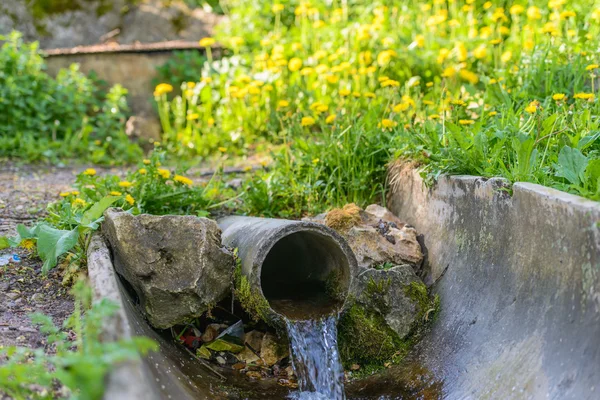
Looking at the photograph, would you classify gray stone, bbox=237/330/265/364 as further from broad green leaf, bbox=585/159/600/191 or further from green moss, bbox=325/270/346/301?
broad green leaf, bbox=585/159/600/191

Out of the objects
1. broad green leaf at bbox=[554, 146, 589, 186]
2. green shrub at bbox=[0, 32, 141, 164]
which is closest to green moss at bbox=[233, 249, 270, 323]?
broad green leaf at bbox=[554, 146, 589, 186]

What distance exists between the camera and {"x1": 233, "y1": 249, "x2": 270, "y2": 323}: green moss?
3562 millimetres

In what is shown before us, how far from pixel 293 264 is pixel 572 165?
2.14 m

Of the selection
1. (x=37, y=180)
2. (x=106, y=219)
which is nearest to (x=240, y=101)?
(x=37, y=180)

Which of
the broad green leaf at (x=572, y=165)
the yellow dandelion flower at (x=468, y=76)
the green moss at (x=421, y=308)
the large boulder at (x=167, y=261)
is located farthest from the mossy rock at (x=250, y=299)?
the yellow dandelion flower at (x=468, y=76)

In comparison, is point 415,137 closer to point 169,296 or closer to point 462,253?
point 462,253

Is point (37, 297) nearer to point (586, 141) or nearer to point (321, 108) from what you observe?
point (321, 108)

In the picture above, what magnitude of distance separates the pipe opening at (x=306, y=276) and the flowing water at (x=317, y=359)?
3.9 inches

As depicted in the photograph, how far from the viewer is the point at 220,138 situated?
6.89 m

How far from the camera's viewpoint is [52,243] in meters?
3.43

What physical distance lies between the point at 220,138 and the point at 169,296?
3591 mm

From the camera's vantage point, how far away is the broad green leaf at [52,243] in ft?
11.1

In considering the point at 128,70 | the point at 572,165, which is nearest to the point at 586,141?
the point at 572,165

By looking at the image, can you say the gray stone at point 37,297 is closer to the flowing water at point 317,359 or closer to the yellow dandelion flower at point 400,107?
the flowing water at point 317,359
